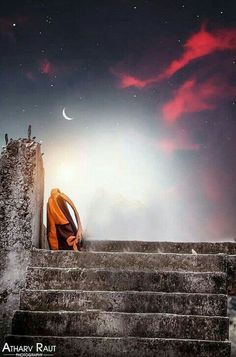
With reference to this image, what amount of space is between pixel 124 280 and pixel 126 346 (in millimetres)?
846

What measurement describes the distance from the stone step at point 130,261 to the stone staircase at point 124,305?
13 millimetres

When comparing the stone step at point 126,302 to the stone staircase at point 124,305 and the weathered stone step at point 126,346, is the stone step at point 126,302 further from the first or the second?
the weathered stone step at point 126,346

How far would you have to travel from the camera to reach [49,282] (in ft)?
17.0

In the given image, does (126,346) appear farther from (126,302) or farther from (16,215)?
(16,215)

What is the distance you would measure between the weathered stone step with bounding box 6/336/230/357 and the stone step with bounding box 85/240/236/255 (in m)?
1.72

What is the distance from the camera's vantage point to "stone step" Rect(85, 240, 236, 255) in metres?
6.00

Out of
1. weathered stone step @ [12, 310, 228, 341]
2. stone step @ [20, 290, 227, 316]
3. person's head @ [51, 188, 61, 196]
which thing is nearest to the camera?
weathered stone step @ [12, 310, 228, 341]

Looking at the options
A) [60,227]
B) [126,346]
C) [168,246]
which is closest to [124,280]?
[126,346]

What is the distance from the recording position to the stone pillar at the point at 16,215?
5.29 m

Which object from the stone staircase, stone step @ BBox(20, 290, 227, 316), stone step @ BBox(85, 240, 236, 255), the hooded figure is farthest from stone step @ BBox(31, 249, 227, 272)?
the hooded figure

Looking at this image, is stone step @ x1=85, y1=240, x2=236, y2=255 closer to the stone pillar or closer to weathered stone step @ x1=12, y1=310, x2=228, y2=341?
the stone pillar

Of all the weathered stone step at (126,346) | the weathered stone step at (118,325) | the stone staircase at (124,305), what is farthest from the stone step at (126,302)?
the weathered stone step at (126,346)

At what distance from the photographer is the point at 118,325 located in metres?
4.68

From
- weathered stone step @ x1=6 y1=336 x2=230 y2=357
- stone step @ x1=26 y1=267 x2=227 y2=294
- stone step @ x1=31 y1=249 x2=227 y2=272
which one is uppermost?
stone step @ x1=31 y1=249 x2=227 y2=272
